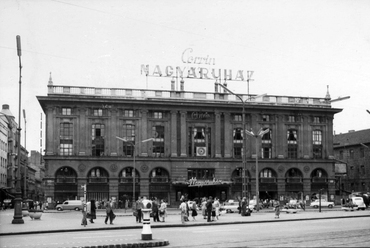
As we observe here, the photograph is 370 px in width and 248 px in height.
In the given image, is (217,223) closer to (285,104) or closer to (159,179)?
(159,179)

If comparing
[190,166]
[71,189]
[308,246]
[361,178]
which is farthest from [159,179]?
[308,246]

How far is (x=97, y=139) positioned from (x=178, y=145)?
11880mm

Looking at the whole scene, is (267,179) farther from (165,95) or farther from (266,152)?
(165,95)

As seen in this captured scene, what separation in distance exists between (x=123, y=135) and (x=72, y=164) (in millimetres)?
8379

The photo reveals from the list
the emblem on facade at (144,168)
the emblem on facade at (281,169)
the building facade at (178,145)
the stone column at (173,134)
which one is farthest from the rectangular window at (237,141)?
the emblem on facade at (144,168)

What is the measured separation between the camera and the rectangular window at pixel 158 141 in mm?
83125

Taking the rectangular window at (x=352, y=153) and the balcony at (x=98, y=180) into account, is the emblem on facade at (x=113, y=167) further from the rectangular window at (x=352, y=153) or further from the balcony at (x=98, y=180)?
the rectangular window at (x=352, y=153)

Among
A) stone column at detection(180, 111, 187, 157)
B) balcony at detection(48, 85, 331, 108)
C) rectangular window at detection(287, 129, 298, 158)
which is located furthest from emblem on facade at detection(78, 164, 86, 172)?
rectangular window at detection(287, 129, 298, 158)

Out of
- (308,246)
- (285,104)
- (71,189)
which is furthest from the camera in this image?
(285,104)

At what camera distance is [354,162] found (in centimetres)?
10869

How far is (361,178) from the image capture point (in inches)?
4173

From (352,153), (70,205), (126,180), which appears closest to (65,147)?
(70,205)

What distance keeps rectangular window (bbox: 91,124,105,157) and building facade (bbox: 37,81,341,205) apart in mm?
143

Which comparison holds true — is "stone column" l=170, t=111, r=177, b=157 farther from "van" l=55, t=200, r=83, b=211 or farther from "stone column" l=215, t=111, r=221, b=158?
"van" l=55, t=200, r=83, b=211
